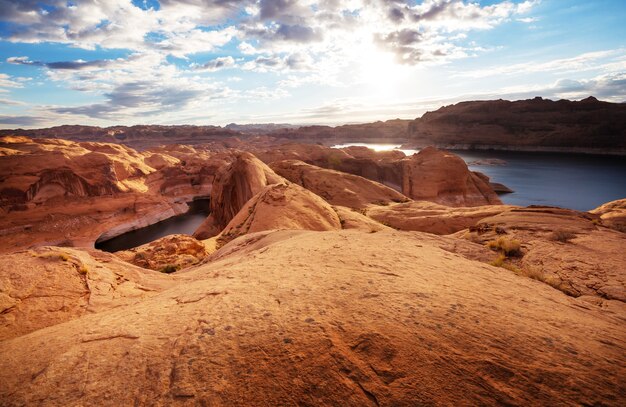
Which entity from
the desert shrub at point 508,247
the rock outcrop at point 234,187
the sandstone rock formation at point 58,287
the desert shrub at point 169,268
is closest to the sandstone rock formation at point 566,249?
the desert shrub at point 508,247

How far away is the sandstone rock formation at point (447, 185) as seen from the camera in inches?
1315

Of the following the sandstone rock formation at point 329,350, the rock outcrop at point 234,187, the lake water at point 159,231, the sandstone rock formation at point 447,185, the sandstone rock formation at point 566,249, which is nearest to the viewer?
the sandstone rock formation at point 329,350

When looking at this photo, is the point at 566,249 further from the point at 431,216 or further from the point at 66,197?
the point at 66,197

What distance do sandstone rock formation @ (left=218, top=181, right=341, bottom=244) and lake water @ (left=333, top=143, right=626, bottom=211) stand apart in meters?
34.5

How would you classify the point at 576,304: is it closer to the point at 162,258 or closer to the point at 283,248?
the point at 283,248

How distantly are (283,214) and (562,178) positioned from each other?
5768cm

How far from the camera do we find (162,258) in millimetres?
12555

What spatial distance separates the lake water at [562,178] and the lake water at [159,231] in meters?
41.4

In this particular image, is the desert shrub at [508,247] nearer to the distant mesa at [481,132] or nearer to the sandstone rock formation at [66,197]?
the sandstone rock formation at [66,197]

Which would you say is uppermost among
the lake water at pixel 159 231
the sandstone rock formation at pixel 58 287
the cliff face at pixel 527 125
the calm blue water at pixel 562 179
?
the cliff face at pixel 527 125

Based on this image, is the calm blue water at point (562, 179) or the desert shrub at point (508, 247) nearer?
the desert shrub at point (508, 247)

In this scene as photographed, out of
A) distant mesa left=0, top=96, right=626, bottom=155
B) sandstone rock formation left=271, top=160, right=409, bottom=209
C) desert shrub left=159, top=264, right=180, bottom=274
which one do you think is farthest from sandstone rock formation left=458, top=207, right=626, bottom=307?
distant mesa left=0, top=96, right=626, bottom=155

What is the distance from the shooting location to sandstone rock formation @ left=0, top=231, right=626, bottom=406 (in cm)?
253

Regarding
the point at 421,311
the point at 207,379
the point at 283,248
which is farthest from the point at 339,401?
the point at 283,248
